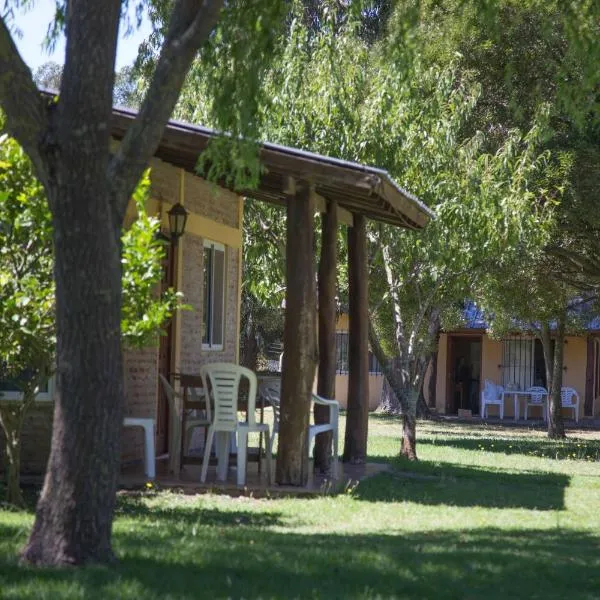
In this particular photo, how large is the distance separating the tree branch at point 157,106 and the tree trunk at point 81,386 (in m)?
0.16

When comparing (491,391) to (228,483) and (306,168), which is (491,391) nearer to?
(228,483)

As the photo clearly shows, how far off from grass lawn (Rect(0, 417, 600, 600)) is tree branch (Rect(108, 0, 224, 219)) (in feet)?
6.92

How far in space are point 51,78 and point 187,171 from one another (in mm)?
28077

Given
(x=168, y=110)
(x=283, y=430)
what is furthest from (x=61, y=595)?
(x=283, y=430)

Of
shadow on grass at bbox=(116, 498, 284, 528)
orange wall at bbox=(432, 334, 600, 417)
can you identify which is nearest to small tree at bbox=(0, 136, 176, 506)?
shadow on grass at bbox=(116, 498, 284, 528)

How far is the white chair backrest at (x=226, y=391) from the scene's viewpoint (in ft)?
37.7

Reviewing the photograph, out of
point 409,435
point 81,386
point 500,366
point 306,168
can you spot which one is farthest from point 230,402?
point 500,366

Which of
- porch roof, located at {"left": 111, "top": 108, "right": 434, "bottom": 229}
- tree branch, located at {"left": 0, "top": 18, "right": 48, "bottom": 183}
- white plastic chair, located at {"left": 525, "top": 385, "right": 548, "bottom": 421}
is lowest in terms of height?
white plastic chair, located at {"left": 525, "top": 385, "right": 548, "bottom": 421}

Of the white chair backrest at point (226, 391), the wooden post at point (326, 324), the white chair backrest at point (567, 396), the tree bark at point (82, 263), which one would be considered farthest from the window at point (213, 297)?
the white chair backrest at point (567, 396)

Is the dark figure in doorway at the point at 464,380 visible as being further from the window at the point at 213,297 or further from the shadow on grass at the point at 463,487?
the window at the point at 213,297

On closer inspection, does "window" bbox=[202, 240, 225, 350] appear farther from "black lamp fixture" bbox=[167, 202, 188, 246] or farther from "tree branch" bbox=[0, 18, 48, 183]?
"tree branch" bbox=[0, 18, 48, 183]

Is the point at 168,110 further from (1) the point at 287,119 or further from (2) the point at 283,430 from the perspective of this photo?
(1) the point at 287,119

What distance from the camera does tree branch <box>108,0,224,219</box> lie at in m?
6.93

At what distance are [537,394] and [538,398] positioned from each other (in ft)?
1.16
